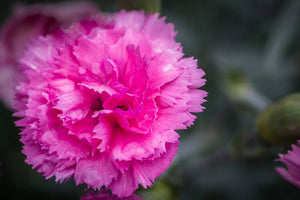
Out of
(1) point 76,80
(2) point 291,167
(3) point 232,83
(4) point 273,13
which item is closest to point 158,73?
(1) point 76,80

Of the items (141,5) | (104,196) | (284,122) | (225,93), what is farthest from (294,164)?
(225,93)

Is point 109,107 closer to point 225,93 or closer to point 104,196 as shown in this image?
point 104,196

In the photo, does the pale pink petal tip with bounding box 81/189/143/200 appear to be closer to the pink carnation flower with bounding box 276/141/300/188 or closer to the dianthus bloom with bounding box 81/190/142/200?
the dianthus bloom with bounding box 81/190/142/200

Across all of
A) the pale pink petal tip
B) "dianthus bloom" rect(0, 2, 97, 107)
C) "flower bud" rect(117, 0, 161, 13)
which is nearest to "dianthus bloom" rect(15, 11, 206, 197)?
the pale pink petal tip

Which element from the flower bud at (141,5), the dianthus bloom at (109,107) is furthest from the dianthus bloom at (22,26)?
the dianthus bloom at (109,107)

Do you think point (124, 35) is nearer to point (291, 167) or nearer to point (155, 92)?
point (155, 92)

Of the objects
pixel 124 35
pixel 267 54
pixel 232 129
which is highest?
pixel 267 54

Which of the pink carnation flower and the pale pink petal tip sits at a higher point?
the pink carnation flower
